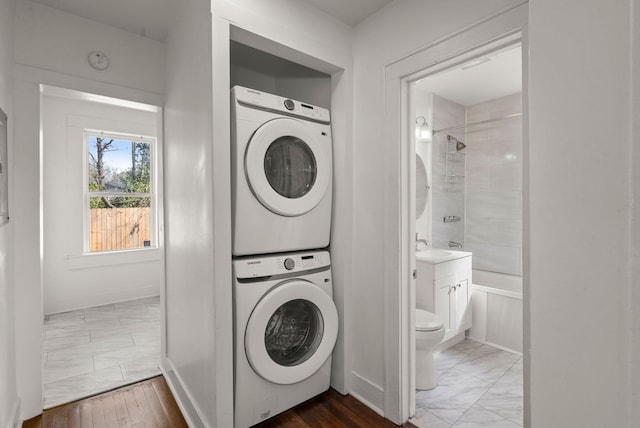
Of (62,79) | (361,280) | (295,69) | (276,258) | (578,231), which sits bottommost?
(361,280)

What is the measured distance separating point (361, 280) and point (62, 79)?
2.27 metres

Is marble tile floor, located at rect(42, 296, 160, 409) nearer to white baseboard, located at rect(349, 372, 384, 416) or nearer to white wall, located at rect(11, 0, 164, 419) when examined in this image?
white wall, located at rect(11, 0, 164, 419)

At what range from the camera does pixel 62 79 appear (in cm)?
200

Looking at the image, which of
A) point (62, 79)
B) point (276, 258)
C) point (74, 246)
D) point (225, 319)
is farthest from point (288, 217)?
point (74, 246)

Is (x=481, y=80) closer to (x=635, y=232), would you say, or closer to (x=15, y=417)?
(x=635, y=232)

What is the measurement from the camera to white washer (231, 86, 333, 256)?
5.53ft

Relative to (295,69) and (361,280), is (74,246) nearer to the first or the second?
(295,69)

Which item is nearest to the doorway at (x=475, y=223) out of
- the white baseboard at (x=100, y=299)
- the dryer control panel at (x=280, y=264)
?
the dryer control panel at (x=280, y=264)

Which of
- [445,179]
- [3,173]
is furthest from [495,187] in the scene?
[3,173]

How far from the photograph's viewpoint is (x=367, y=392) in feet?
6.64

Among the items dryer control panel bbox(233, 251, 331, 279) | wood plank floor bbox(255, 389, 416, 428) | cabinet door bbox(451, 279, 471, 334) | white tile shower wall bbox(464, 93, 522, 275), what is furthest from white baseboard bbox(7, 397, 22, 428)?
white tile shower wall bbox(464, 93, 522, 275)

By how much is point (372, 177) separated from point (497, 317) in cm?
196

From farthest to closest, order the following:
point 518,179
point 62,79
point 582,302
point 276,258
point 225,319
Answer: point 518,179 < point 62,79 < point 276,258 < point 225,319 < point 582,302

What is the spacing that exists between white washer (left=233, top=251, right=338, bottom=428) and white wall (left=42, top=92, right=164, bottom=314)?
236 cm
